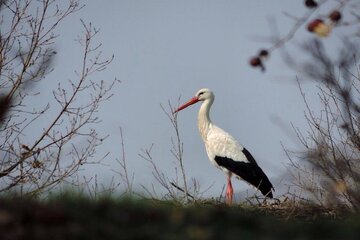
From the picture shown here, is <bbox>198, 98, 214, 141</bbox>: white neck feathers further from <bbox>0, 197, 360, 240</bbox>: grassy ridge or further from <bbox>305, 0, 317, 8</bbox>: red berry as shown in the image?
<bbox>0, 197, 360, 240</bbox>: grassy ridge

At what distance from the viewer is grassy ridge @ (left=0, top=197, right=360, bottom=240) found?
2.50 metres

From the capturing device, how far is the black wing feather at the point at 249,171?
35.5 feet

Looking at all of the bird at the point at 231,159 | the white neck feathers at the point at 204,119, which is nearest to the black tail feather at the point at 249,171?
the bird at the point at 231,159

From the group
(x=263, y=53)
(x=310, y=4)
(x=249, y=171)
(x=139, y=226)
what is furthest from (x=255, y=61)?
(x=249, y=171)

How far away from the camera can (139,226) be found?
2.70 m

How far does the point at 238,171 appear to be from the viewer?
439 inches

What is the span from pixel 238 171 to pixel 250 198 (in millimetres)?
2763

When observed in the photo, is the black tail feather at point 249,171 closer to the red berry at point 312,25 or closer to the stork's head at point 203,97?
the stork's head at point 203,97

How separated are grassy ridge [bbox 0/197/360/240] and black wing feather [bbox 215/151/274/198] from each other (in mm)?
7839

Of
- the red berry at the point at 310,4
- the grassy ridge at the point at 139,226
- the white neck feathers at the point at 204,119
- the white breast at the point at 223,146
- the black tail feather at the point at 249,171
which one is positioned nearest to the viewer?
the grassy ridge at the point at 139,226

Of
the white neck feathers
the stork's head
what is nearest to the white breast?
the white neck feathers

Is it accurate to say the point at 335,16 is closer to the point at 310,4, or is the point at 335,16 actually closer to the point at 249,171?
the point at 310,4

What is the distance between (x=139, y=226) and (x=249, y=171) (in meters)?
8.48

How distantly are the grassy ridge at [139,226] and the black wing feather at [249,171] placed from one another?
784cm
